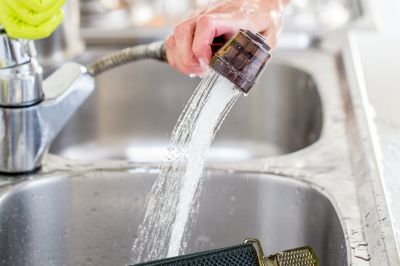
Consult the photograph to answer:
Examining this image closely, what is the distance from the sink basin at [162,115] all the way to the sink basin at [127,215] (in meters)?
0.33

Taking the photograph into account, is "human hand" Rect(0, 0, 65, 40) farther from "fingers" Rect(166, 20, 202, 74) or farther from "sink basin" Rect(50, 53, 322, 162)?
"sink basin" Rect(50, 53, 322, 162)

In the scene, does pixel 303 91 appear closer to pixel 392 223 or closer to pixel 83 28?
pixel 83 28

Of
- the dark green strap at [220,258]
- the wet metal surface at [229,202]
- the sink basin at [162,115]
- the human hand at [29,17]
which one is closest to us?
the dark green strap at [220,258]

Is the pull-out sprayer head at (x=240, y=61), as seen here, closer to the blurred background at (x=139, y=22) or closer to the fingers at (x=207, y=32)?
the fingers at (x=207, y=32)

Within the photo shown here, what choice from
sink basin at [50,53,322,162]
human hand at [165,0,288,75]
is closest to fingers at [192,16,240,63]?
human hand at [165,0,288,75]

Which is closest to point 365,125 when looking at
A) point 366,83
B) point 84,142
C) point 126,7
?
point 366,83

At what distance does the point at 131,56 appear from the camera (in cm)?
97

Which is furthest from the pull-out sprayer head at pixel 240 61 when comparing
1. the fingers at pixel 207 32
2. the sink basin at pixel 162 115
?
the sink basin at pixel 162 115

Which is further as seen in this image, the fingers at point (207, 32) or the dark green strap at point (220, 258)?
the fingers at point (207, 32)

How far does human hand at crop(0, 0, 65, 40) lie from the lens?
793 mm

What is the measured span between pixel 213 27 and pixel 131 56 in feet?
0.59

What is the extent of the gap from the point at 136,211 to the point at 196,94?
22 cm

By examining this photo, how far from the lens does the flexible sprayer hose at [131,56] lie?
933 mm

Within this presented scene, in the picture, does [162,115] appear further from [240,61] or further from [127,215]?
[240,61]
